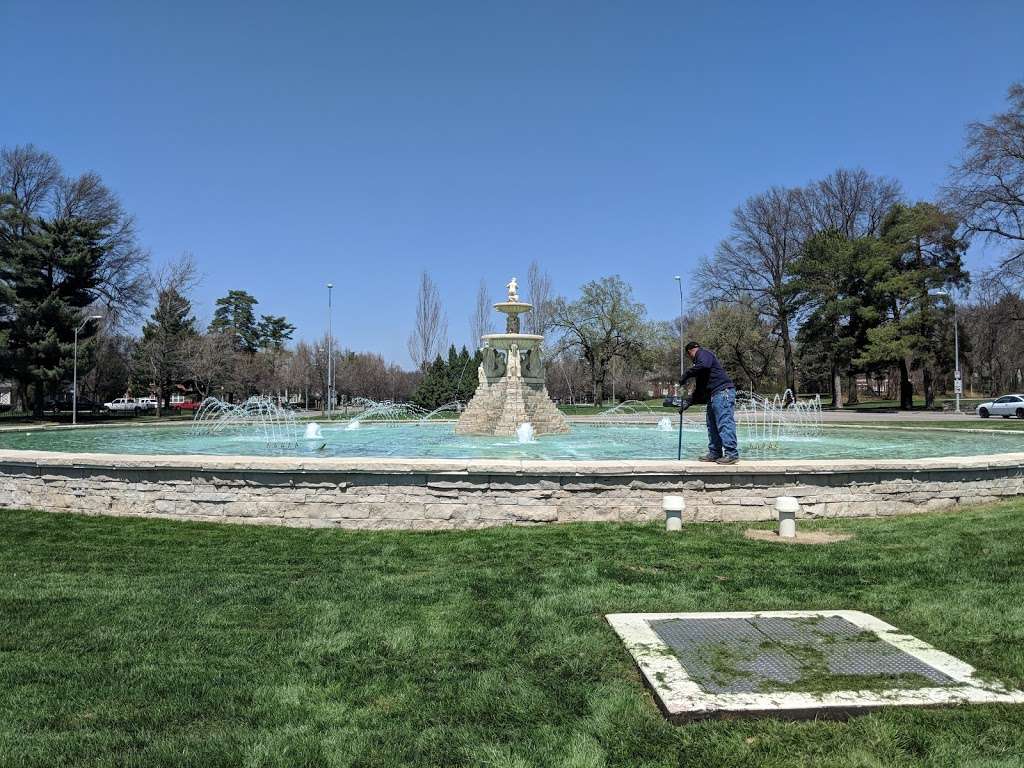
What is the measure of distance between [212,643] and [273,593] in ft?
3.16

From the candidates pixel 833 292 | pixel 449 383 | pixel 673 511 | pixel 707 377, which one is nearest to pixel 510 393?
pixel 707 377

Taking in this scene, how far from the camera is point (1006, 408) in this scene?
3459cm

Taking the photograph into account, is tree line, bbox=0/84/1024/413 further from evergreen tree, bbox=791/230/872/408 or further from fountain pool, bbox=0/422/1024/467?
fountain pool, bbox=0/422/1024/467

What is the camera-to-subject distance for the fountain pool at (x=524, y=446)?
1159 centimetres

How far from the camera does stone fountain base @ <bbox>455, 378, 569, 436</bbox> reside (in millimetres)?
17344

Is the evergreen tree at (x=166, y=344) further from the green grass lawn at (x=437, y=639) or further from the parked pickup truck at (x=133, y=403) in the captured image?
the green grass lawn at (x=437, y=639)

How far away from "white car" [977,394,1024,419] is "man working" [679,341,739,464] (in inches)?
1324

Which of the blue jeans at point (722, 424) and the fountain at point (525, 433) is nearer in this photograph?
the blue jeans at point (722, 424)

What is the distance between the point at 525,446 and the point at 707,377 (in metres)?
6.09

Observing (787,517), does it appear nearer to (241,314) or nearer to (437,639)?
(437,639)

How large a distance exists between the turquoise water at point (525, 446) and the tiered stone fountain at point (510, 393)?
80 centimetres

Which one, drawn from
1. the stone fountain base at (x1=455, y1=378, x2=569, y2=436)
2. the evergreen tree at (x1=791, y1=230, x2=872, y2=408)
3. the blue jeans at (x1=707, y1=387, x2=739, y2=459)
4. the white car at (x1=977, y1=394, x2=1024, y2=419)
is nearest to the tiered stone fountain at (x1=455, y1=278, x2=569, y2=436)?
the stone fountain base at (x1=455, y1=378, x2=569, y2=436)

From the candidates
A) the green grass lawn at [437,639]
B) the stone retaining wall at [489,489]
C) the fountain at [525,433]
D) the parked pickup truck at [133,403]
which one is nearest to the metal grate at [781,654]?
the green grass lawn at [437,639]

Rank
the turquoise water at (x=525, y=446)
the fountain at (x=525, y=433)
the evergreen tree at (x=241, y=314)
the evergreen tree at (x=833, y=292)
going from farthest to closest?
the evergreen tree at (x=241, y=314), the evergreen tree at (x=833, y=292), the fountain at (x=525, y=433), the turquoise water at (x=525, y=446)
